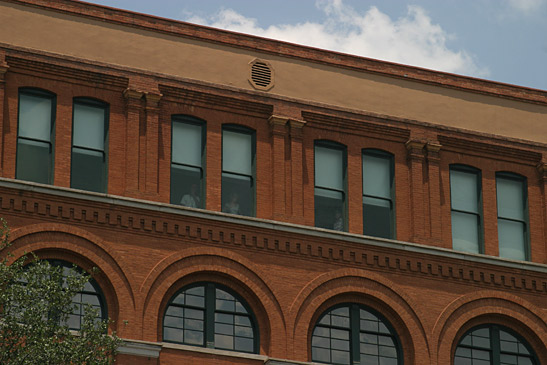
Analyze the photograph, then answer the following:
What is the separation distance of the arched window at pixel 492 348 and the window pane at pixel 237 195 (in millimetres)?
7391

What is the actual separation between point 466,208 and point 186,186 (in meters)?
8.97

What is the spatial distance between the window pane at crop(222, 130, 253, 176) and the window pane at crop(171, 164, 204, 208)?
0.98 m

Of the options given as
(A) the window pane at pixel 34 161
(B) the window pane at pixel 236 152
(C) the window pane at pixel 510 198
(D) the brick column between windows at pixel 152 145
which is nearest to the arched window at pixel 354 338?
(B) the window pane at pixel 236 152

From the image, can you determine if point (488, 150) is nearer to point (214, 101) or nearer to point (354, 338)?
point (354, 338)

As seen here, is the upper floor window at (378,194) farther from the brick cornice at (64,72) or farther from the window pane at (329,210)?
the brick cornice at (64,72)

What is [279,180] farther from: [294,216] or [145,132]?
[145,132]

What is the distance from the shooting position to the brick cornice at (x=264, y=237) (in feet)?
139

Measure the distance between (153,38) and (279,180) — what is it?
218 inches

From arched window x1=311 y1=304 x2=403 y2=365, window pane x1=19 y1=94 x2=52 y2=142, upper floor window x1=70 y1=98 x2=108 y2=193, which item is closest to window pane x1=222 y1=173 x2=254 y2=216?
upper floor window x1=70 y1=98 x2=108 y2=193

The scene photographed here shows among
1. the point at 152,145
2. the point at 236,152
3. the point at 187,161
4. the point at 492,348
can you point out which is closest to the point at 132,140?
the point at 152,145

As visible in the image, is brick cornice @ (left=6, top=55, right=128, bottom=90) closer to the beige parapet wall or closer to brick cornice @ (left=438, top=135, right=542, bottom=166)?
the beige parapet wall

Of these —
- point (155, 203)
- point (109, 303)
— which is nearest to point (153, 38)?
point (155, 203)

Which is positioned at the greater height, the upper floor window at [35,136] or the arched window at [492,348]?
the upper floor window at [35,136]

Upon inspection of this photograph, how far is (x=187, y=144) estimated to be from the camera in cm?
4522
